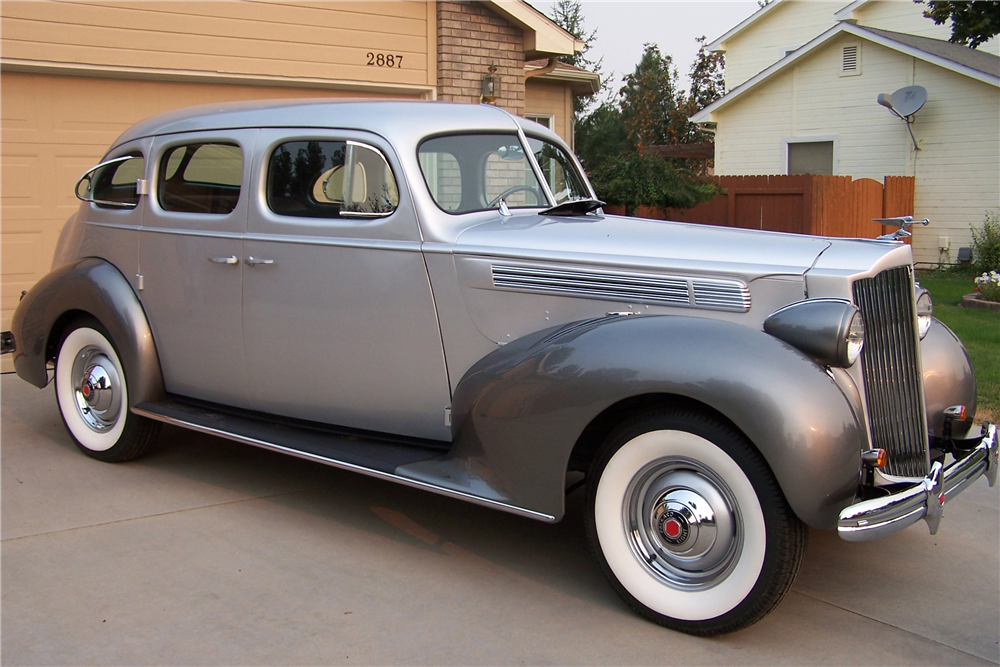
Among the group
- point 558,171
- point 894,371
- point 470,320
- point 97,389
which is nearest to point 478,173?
point 558,171

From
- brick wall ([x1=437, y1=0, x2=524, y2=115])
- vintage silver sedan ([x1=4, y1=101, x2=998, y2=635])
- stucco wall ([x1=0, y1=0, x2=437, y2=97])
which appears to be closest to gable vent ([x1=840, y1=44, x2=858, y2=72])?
brick wall ([x1=437, y1=0, x2=524, y2=115])

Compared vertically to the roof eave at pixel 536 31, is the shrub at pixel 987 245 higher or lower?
lower

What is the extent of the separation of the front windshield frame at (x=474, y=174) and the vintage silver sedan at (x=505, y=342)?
0.01 m

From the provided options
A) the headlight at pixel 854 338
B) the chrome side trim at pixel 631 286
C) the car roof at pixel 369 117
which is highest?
the car roof at pixel 369 117

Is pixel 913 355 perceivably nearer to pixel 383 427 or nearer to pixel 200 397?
pixel 383 427

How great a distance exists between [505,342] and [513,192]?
0.95 meters

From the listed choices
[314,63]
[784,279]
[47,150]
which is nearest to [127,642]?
[784,279]

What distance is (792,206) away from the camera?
42.3 feet

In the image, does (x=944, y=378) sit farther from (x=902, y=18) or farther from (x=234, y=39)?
(x=902, y=18)

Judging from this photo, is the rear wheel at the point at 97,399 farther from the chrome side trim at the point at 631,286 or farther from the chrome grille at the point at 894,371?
the chrome grille at the point at 894,371

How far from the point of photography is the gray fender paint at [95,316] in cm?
477

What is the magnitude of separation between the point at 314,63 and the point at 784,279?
264 inches

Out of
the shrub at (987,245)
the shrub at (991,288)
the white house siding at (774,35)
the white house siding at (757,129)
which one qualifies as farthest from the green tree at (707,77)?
the shrub at (991,288)

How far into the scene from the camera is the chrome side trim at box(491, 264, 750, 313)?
10.5 ft
